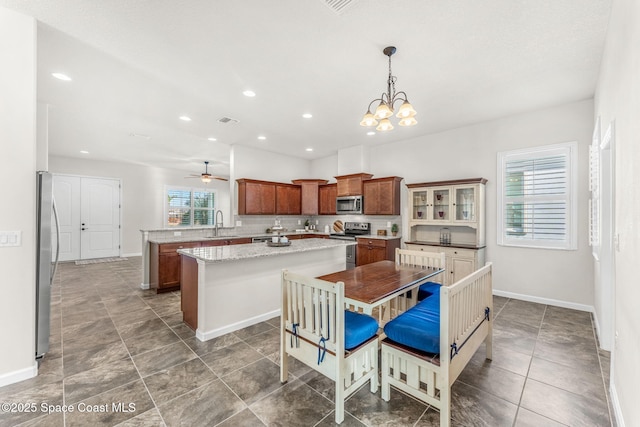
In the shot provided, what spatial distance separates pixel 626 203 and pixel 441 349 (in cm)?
143

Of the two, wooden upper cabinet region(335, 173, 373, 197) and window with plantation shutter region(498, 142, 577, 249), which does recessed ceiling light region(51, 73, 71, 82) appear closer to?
wooden upper cabinet region(335, 173, 373, 197)

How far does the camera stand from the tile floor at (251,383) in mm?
1799

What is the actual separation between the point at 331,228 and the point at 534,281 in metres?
4.31

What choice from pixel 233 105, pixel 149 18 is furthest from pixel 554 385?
pixel 233 105

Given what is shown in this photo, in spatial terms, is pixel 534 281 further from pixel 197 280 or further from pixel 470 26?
pixel 197 280

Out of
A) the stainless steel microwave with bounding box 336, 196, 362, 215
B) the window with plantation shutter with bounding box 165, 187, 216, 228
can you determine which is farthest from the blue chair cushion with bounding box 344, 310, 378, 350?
the window with plantation shutter with bounding box 165, 187, 216, 228

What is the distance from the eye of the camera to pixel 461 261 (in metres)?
4.41

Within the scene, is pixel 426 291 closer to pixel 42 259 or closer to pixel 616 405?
pixel 616 405

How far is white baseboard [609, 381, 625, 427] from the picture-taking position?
5.48ft

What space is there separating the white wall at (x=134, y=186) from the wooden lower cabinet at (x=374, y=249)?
21.8ft

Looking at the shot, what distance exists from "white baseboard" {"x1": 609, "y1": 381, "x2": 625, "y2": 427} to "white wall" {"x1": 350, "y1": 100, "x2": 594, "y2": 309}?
2325mm

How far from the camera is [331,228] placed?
7.14m

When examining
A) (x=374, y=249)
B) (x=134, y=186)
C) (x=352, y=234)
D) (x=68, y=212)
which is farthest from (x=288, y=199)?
(x=68, y=212)

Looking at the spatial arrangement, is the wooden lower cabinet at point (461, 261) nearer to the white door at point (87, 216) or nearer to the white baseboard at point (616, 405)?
the white baseboard at point (616, 405)
